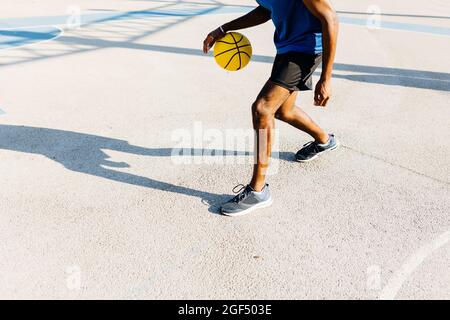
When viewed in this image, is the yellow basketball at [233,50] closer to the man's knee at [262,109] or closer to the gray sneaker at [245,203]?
the man's knee at [262,109]

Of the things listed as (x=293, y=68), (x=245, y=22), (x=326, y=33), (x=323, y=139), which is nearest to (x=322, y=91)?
(x=293, y=68)

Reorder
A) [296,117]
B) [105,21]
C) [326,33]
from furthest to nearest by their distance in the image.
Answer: [105,21], [296,117], [326,33]

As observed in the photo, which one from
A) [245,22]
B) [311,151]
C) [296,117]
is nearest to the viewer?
[245,22]

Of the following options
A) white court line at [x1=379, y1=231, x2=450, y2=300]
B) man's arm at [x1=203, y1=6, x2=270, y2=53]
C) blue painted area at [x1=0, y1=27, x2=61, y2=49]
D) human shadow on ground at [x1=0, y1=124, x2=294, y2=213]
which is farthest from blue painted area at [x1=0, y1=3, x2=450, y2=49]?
white court line at [x1=379, y1=231, x2=450, y2=300]

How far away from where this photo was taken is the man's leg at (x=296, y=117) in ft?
12.0

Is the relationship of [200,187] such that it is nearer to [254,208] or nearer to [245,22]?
[254,208]

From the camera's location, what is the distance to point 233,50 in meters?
4.01

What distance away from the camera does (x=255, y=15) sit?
349cm

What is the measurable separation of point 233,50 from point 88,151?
1.79 m

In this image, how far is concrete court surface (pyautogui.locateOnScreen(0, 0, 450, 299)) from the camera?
8.79 feet

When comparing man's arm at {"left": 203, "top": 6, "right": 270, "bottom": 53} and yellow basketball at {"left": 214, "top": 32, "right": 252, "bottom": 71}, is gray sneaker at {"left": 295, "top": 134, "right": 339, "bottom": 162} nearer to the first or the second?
yellow basketball at {"left": 214, "top": 32, "right": 252, "bottom": 71}

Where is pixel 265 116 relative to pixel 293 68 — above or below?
below
